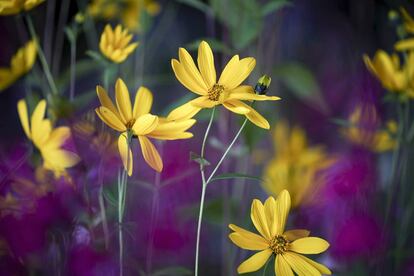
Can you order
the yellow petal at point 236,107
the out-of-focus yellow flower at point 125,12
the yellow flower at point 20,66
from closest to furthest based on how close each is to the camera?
1. the yellow petal at point 236,107
2. the yellow flower at point 20,66
3. the out-of-focus yellow flower at point 125,12

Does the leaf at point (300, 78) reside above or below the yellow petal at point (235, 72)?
above

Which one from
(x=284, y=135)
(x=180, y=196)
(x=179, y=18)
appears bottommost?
(x=180, y=196)

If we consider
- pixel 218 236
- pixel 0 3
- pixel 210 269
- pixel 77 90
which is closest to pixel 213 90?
pixel 0 3

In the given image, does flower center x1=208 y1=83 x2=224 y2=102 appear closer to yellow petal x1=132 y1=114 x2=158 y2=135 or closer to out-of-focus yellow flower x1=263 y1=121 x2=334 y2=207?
yellow petal x1=132 y1=114 x2=158 y2=135

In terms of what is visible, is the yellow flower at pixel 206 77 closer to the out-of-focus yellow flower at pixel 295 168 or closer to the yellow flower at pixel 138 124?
the yellow flower at pixel 138 124

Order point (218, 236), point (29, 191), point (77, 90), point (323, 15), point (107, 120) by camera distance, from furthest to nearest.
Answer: point (323, 15), point (77, 90), point (218, 236), point (29, 191), point (107, 120)

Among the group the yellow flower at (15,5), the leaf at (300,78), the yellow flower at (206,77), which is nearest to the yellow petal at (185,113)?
the yellow flower at (206,77)

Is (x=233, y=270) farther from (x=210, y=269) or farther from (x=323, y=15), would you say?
(x=323, y=15)
